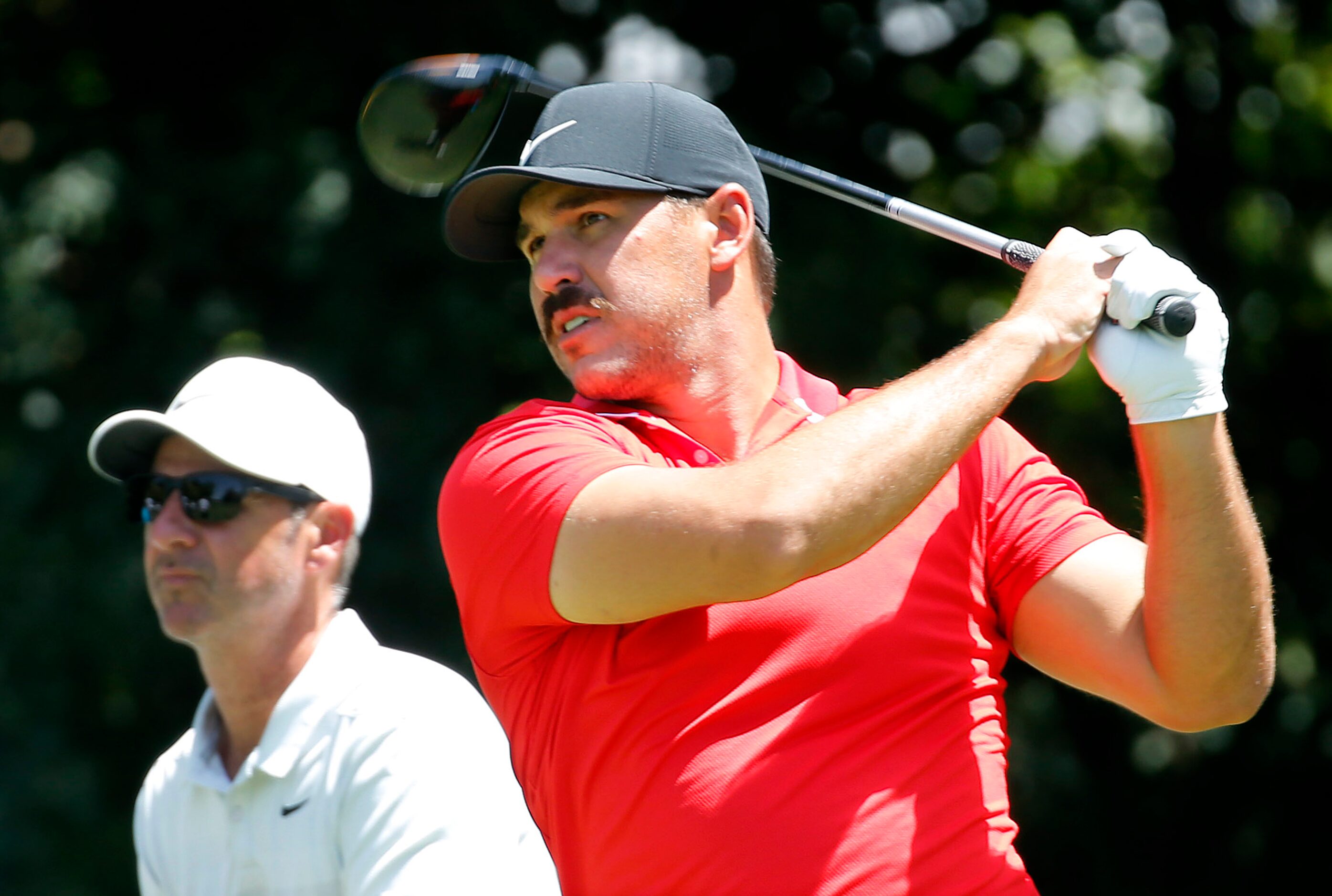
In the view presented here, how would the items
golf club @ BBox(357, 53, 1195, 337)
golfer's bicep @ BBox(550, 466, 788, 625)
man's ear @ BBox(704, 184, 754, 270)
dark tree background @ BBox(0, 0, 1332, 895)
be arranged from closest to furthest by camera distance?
1. golfer's bicep @ BBox(550, 466, 788, 625)
2. man's ear @ BBox(704, 184, 754, 270)
3. golf club @ BBox(357, 53, 1195, 337)
4. dark tree background @ BBox(0, 0, 1332, 895)

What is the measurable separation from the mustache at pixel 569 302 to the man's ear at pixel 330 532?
447 mm

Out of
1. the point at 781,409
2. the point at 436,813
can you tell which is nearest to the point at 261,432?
the point at 436,813

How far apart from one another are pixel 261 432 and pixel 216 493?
0.12m

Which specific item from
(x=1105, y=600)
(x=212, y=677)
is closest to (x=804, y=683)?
(x=1105, y=600)

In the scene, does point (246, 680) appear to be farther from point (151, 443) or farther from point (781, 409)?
point (781, 409)

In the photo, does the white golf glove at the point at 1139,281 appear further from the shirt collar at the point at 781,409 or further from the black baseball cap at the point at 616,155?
the black baseball cap at the point at 616,155

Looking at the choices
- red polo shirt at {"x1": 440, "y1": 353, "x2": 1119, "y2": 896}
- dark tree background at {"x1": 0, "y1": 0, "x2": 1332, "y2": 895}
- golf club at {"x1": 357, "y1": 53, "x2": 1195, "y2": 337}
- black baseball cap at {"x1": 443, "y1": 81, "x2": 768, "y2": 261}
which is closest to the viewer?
red polo shirt at {"x1": 440, "y1": 353, "x2": 1119, "y2": 896}

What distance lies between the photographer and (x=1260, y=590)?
2.23 metres

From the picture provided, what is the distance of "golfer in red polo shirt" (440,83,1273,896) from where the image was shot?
196 cm

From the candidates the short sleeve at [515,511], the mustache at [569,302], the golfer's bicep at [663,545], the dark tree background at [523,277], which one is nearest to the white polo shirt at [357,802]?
the short sleeve at [515,511]

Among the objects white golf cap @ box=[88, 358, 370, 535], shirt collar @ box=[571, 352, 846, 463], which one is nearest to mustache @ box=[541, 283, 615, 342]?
shirt collar @ box=[571, 352, 846, 463]

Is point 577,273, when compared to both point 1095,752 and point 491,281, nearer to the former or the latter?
point 491,281

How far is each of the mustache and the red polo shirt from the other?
0.66 ft

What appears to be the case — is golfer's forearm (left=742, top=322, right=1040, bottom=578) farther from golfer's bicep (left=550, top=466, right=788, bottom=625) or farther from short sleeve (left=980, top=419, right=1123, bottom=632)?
short sleeve (left=980, top=419, right=1123, bottom=632)
